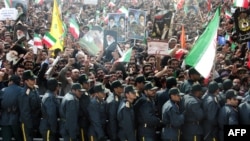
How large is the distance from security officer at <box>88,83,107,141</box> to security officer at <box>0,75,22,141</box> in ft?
5.28

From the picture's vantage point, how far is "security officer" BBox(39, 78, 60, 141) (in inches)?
514

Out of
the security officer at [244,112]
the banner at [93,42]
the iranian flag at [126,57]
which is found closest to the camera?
the security officer at [244,112]

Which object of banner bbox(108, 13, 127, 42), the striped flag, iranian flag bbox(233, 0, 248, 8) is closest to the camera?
banner bbox(108, 13, 127, 42)

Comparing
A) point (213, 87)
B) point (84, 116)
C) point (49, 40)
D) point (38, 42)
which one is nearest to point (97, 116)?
point (84, 116)

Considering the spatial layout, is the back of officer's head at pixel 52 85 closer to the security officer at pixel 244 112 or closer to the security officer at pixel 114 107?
the security officer at pixel 114 107

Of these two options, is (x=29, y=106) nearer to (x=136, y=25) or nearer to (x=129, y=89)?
(x=129, y=89)

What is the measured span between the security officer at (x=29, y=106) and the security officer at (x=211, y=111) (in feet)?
11.6

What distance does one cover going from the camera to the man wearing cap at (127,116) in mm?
12828

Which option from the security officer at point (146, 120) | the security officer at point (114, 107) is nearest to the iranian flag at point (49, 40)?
the security officer at point (114, 107)

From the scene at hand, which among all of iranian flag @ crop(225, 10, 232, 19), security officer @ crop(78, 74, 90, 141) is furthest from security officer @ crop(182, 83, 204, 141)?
iranian flag @ crop(225, 10, 232, 19)

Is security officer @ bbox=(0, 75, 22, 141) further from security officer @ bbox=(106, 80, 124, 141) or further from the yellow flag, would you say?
the yellow flag

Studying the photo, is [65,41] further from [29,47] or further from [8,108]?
[8,108]

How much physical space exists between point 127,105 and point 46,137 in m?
1.85

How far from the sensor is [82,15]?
26.2 metres
